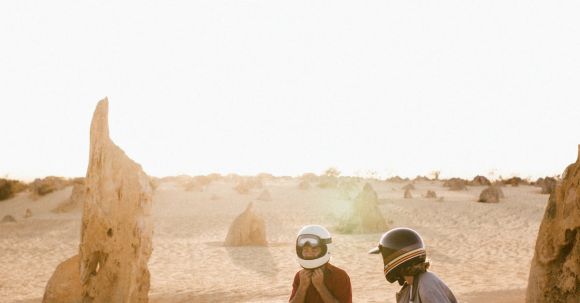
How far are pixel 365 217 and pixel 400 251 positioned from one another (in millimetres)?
16783

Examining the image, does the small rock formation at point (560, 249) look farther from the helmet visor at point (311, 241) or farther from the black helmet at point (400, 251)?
the black helmet at point (400, 251)

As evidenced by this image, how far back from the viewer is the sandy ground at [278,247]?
1166 cm

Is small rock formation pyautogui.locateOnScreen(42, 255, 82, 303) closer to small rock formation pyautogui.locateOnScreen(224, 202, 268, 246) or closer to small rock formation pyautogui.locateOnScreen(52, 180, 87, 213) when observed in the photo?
small rock formation pyautogui.locateOnScreen(224, 202, 268, 246)

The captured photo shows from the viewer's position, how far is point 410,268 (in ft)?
11.4

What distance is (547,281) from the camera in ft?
19.8

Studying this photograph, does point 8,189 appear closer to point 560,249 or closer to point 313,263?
point 313,263

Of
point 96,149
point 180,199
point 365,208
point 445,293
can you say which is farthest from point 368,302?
point 180,199

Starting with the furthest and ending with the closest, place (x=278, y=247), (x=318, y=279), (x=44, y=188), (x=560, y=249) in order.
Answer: (x=44, y=188) → (x=278, y=247) → (x=560, y=249) → (x=318, y=279)

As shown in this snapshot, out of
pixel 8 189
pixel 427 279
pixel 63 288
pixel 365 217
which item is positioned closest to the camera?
pixel 427 279

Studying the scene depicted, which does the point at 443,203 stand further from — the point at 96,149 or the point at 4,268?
the point at 96,149

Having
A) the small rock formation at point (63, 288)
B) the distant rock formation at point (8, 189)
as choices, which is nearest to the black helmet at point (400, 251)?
the small rock formation at point (63, 288)

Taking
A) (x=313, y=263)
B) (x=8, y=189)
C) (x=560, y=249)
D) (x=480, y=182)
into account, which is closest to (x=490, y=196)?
(x=480, y=182)

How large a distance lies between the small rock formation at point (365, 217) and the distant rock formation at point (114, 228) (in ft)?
41.1

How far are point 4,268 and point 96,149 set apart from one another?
9.77m
